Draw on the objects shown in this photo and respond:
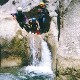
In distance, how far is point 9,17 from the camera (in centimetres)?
1642

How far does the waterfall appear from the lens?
14984mm

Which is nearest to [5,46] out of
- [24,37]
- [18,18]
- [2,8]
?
[24,37]

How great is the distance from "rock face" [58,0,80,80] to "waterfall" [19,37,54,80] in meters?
1.03

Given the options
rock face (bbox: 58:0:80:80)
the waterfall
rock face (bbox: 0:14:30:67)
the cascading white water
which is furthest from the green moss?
rock face (bbox: 58:0:80:80)

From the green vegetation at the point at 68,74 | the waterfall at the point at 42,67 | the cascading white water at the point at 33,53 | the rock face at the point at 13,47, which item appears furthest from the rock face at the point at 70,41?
the rock face at the point at 13,47

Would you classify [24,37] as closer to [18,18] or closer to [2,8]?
[18,18]

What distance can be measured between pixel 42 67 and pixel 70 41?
6.58ft

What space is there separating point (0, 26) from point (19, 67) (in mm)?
2294

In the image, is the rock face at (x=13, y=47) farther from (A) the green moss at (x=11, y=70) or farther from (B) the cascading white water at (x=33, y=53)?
(B) the cascading white water at (x=33, y=53)

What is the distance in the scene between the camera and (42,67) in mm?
15773

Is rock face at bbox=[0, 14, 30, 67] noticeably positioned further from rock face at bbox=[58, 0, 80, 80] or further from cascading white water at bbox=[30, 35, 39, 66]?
rock face at bbox=[58, 0, 80, 80]

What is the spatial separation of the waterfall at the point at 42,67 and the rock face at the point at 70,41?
103 centimetres

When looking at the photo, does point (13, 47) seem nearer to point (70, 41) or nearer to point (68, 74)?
point (70, 41)

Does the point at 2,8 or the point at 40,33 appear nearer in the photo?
the point at 40,33
